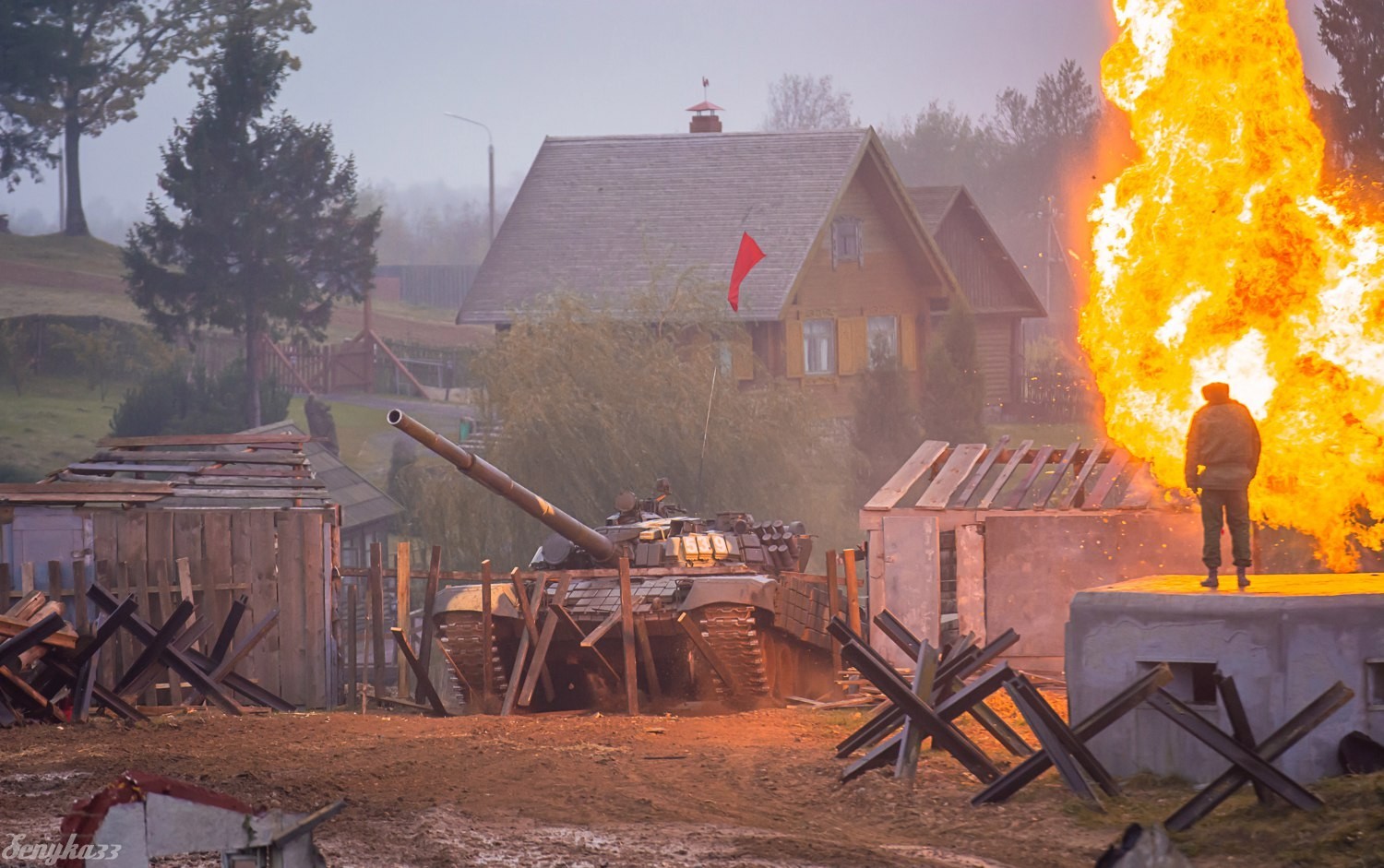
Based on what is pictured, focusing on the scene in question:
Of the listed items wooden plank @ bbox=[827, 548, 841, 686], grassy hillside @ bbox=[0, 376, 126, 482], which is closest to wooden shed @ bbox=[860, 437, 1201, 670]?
wooden plank @ bbox=[827, 548, 841, 686]

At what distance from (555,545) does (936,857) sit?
1059 cm

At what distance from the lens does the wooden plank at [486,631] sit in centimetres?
1833

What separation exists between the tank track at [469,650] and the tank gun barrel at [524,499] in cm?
131

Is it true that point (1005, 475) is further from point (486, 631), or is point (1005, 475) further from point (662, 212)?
point (662, 212)

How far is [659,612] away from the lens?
18422 millimetres

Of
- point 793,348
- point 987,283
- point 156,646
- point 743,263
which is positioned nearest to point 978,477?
point 156,646

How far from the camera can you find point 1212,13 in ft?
52.1

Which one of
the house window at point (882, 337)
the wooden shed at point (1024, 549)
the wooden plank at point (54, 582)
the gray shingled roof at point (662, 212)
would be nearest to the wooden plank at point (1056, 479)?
the wooden shed at point (1024, 549)

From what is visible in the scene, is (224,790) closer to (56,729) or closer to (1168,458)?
(56,729)

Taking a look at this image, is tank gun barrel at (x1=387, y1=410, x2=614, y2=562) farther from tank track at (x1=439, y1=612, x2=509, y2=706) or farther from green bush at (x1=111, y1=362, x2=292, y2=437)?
green bush at (x1=111, y1=362, x2=292, y2=437)

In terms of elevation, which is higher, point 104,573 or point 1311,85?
point 1311,85

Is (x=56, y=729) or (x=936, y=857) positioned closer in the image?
(x=936, y=857)

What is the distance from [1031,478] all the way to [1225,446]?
773cm

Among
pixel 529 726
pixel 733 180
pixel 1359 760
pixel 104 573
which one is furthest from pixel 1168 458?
pixel 733 180
